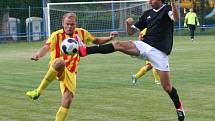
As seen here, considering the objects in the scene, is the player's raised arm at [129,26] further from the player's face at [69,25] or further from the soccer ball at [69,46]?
the soccer ball at [69,46]

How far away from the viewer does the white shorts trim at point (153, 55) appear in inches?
372

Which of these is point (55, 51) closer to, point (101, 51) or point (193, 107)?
point (101, 51)

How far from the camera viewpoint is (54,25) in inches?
1483

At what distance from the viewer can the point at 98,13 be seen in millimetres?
39844

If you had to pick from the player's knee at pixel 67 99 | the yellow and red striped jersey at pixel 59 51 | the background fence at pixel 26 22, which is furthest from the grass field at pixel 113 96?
the background fence at pixel 26 22

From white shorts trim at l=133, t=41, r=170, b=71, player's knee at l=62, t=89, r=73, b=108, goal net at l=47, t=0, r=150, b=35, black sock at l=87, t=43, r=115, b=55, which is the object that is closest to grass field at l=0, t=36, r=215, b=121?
white shorts trim at l=133, t=41, r=170, b=71

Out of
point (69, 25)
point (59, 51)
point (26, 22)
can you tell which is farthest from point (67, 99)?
point (26, 22)

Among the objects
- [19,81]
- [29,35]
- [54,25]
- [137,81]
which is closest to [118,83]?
[137,81]

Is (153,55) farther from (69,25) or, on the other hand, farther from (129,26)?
(69,25)

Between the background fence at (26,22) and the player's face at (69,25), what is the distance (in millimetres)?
38273

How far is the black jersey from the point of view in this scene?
379 inches

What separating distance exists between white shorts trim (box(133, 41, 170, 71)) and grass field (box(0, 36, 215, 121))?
3.57ft

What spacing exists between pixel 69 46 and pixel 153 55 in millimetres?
1586

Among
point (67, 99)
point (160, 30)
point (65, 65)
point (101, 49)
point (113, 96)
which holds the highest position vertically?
point (160, 30)
